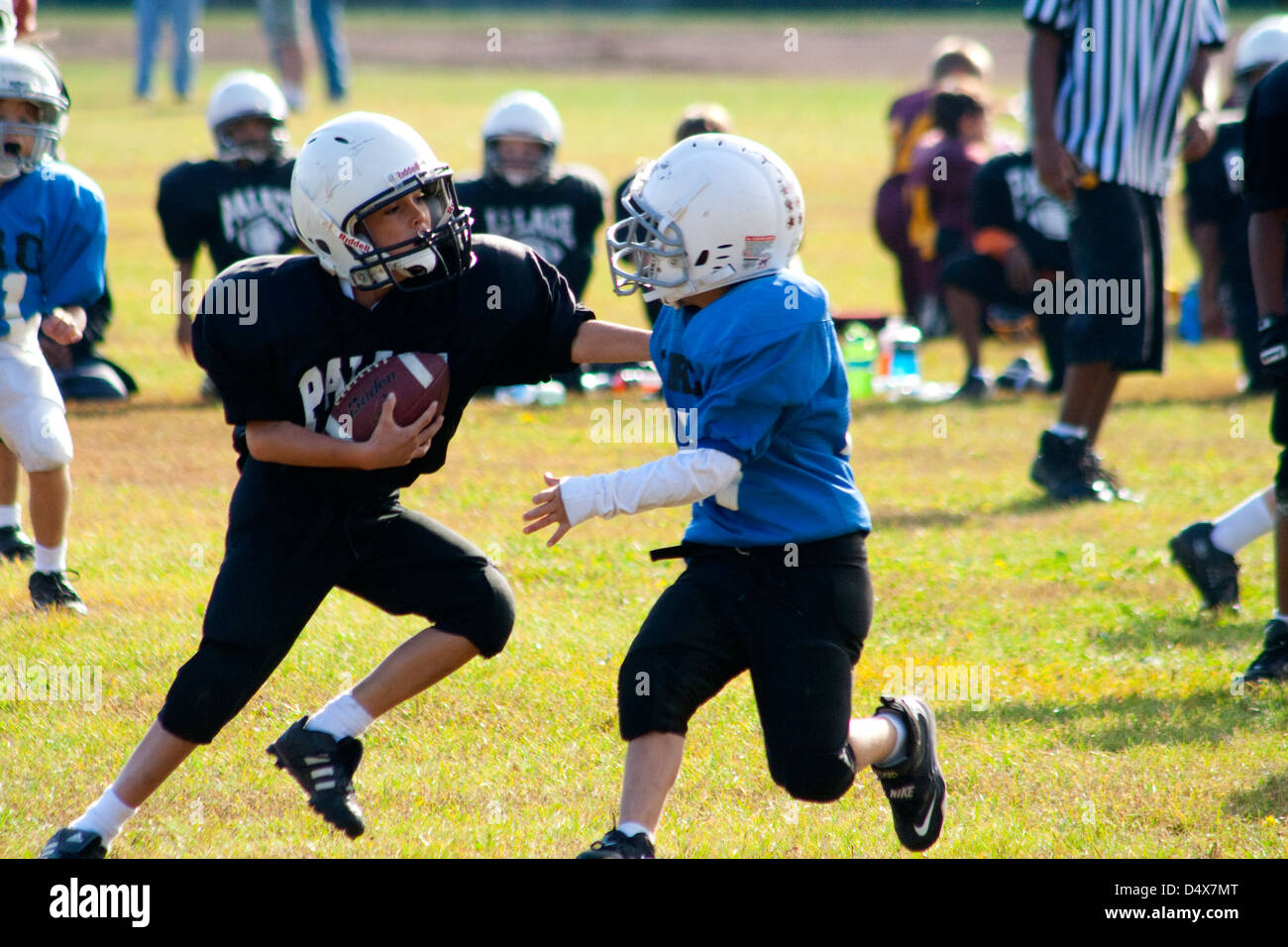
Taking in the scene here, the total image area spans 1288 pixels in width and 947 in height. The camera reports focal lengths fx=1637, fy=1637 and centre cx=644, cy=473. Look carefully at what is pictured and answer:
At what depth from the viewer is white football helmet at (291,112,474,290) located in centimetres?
354

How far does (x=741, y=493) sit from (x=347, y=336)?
0.93 meters

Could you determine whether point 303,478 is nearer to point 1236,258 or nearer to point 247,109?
point 247,109

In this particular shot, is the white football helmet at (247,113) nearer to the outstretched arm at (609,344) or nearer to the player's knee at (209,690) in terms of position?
the outstretched arm at (609,344)

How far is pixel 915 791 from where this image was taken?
371 cm

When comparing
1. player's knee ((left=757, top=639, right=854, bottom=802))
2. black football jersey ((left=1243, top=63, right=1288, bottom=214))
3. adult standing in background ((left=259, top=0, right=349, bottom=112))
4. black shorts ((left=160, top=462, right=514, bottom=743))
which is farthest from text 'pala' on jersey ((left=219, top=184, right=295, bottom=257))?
adult standing in background ((left=259, top=0, right=349, bottom=112))

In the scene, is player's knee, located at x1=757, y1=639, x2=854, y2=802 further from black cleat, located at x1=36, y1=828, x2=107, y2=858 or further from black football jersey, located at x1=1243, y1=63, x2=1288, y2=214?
black football jersey, located at x1=1243, y1=63, x2=1288, y2=214

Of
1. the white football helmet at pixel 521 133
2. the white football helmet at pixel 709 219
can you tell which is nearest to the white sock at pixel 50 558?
the white football helmet at pixel 709 219

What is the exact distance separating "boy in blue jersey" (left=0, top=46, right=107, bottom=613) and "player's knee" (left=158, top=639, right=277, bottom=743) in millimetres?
1841

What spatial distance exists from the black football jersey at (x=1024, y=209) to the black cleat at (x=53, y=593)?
6.14 meters

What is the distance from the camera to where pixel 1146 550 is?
6293mm

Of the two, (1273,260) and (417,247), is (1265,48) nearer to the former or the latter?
(1273,260)
